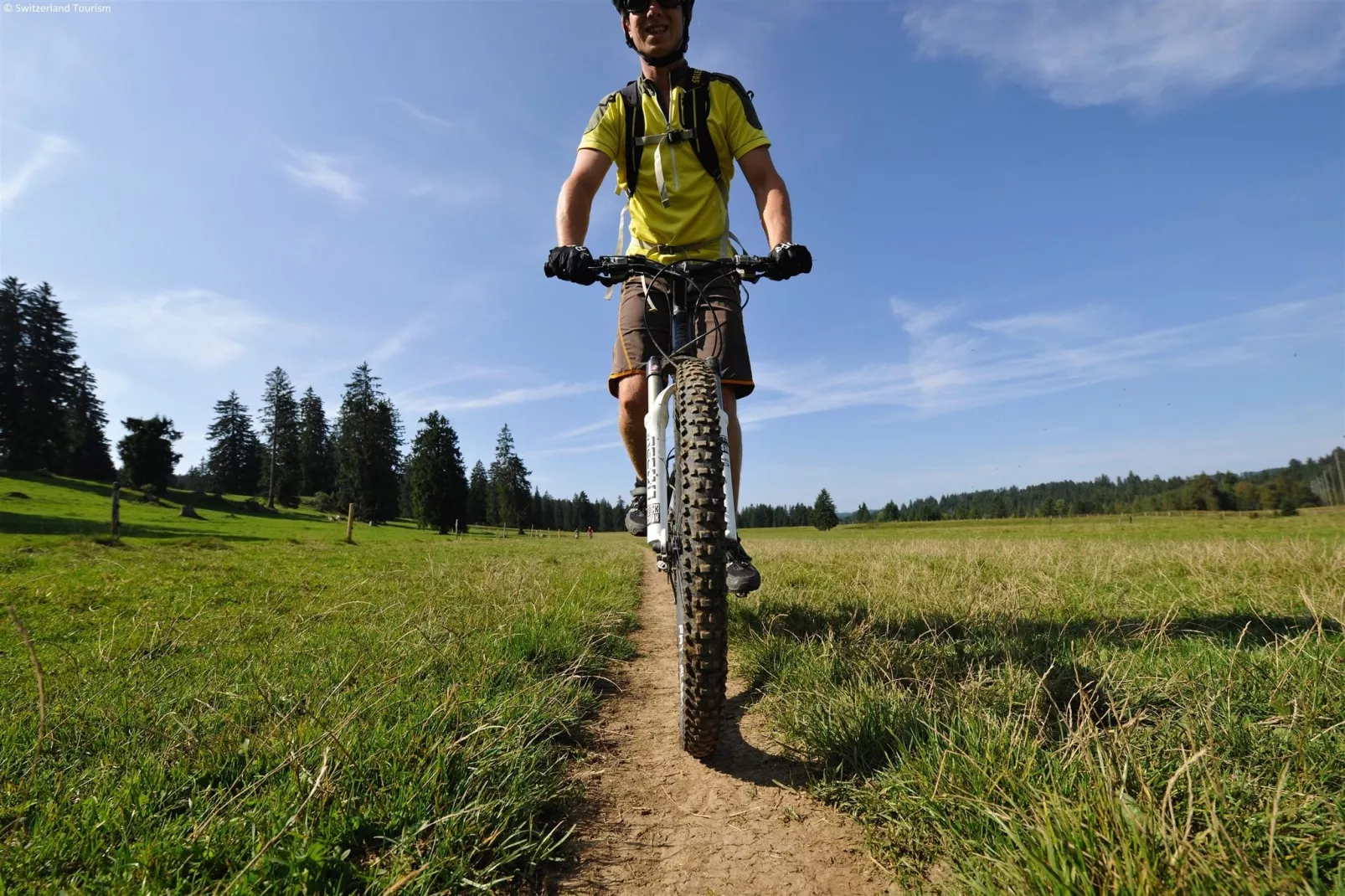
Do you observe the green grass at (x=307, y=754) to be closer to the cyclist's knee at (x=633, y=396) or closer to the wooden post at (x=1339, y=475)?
the cyclist's knee at (x=633, y=396)

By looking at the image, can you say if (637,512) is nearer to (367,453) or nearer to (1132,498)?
(367,453)

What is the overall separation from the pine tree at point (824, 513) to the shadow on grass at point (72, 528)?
274ft

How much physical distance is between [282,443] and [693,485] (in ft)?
275

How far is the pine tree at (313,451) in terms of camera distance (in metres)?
72.3

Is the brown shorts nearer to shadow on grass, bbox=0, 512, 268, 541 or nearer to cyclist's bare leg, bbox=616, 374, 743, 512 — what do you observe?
cyclist's bare leg, bbox=616, 374, 743, 512

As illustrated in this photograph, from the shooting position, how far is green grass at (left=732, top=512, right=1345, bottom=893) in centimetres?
116

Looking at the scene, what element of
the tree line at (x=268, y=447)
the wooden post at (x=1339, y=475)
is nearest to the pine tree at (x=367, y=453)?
the tree line at (x=268, y=447)

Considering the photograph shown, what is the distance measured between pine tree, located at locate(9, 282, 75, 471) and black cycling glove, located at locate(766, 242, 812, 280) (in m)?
67.3

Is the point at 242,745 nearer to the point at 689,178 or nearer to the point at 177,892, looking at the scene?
the point at 177,892

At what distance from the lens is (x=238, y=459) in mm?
72562

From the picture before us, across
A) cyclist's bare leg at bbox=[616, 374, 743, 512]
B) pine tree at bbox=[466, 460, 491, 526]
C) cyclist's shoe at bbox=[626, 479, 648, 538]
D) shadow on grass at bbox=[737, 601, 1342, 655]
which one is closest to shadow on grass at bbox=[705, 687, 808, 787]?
shadow on grass at bbox=[737, 601, 1342, 655]

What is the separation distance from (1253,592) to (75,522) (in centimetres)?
3750

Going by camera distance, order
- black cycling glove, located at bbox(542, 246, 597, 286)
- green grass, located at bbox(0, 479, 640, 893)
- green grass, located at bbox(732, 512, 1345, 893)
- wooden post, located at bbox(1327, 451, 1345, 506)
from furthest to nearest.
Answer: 1. wooden post, located at bbox(1327, 451, 1345, 506)
2. black cycling glove, located at bbox(542, 246, 597, 286)
3. green grass, located at bbox(0, 479, 640, 893)
4. green grass, located at bbox(732, 512, 1345, 893)

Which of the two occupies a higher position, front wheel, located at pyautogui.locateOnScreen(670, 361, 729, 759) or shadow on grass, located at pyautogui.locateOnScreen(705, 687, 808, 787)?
front wheel, located at pyautogui.locateOnScreen(670, 361, 729, 759)
